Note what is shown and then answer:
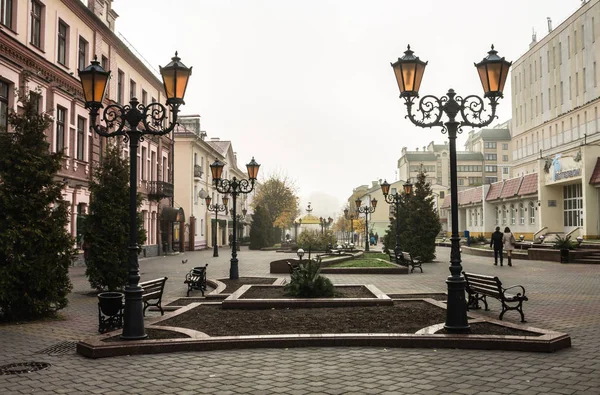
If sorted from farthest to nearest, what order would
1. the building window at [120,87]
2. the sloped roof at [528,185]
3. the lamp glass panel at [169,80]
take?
1. the sloped roof at [528,185]
2. the building window at [120,87]
3. the lamp glass panel at [169,80]

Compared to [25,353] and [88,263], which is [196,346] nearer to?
[25,353]

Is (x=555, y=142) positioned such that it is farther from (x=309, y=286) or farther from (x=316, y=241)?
(x=309, y=286)

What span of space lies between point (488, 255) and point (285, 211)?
39.8 meters

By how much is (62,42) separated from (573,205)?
3646 cm

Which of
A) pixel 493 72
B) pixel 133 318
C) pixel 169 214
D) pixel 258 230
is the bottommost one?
pixel 133 318

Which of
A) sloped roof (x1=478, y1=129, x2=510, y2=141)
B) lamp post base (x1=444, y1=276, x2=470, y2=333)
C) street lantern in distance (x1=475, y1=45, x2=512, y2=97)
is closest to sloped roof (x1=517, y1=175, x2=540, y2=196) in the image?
street lantern in distance (x1=475, y1=45, x2=512, y2=97)

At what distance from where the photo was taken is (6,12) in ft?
61.6

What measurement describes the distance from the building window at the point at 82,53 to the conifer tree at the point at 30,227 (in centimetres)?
1593

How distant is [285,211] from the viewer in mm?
70250

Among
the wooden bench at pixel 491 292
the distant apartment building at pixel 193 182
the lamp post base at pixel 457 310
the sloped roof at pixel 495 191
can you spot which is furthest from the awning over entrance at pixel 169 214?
the lamp post base at pixel 457 310

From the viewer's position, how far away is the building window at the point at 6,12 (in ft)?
60.2

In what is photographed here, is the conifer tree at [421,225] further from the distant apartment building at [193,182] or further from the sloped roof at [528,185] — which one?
the sloped roof at [528,185]

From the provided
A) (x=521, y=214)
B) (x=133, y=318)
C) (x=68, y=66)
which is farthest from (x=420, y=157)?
(x=133, y=318)

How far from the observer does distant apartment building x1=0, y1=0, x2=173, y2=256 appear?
19.0 meters
